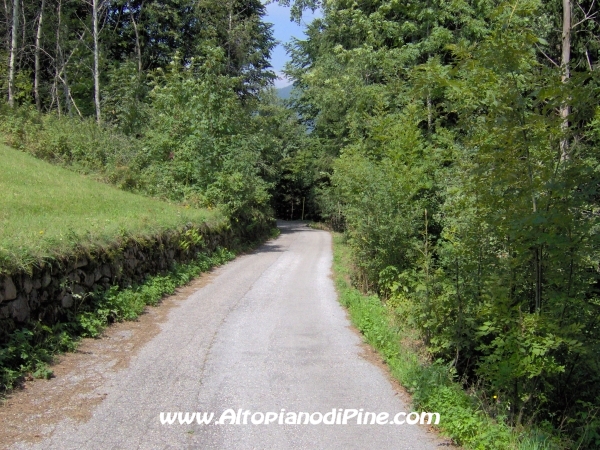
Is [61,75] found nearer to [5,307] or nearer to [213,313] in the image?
[213,313]

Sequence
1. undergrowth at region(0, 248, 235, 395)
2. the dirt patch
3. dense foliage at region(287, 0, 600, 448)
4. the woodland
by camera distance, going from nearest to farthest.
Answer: the dirt patch < dense foliage at region(287, 0, 600, 448) < the woodland < undergrowth at region(0, 248, 235, 395)

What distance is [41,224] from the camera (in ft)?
29.2

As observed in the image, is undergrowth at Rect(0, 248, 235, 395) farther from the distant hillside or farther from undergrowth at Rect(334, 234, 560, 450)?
the distant hillside

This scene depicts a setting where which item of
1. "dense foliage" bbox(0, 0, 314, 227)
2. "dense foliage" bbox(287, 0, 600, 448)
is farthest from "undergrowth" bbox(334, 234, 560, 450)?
"dense foliage" bbox(0, 0, 314, 227)

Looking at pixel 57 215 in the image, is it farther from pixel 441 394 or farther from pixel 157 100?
pixel 157 100

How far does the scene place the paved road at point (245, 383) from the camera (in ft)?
16.8

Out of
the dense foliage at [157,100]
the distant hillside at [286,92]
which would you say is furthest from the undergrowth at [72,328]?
the distant hillside at [286,92]

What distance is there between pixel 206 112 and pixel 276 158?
1993 cm

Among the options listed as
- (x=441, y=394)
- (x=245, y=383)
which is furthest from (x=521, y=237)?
(x=245, y=383)

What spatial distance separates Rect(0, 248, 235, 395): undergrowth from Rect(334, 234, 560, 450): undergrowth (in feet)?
14.9

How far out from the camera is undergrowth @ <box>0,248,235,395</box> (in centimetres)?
617

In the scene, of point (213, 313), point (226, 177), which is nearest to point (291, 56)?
point (226, 177)

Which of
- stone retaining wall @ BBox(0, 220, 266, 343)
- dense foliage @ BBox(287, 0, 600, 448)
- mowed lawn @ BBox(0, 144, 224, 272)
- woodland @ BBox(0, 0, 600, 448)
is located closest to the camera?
dense foliage @ BBox(287, 0, 600, 448)

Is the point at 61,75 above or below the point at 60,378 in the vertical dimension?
above
